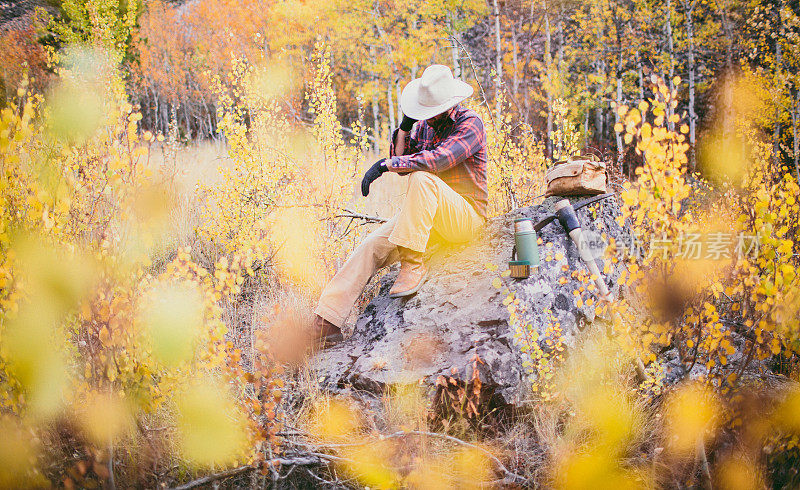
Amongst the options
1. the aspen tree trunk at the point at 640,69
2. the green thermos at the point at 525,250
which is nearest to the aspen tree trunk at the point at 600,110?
the aspen tree trunk at the point at 640,69

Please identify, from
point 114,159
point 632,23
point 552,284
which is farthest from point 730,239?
point 632,23

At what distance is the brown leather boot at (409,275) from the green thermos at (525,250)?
2.19 ft

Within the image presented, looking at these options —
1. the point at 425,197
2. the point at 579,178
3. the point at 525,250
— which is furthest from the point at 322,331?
the point at 579,178

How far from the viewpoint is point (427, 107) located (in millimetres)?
3336

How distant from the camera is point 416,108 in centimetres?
337

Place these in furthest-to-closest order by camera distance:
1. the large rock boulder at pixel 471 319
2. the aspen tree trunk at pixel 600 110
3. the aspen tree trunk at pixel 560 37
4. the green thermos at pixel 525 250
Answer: the aspen tree trunk at pixel 600 110, the aspen tree trunk at pixel 560 37, the green thermos at pixel 525 250, the large rock boulder at pixel 471 319

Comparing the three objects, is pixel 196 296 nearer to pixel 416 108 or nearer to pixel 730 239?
pixel 416 108

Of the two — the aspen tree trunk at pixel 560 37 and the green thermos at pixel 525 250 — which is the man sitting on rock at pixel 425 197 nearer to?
the green thermos at pixel 525 250

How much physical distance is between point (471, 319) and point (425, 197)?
0.83m

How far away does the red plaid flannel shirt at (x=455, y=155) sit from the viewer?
10.2 feet

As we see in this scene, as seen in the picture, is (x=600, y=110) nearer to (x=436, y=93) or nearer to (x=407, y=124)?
(x=407, y=124)

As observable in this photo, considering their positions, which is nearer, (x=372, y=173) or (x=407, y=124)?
(x=372, y=173)

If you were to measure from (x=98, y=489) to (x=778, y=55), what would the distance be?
11544mm

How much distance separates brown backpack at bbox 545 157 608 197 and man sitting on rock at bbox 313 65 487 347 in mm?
557
